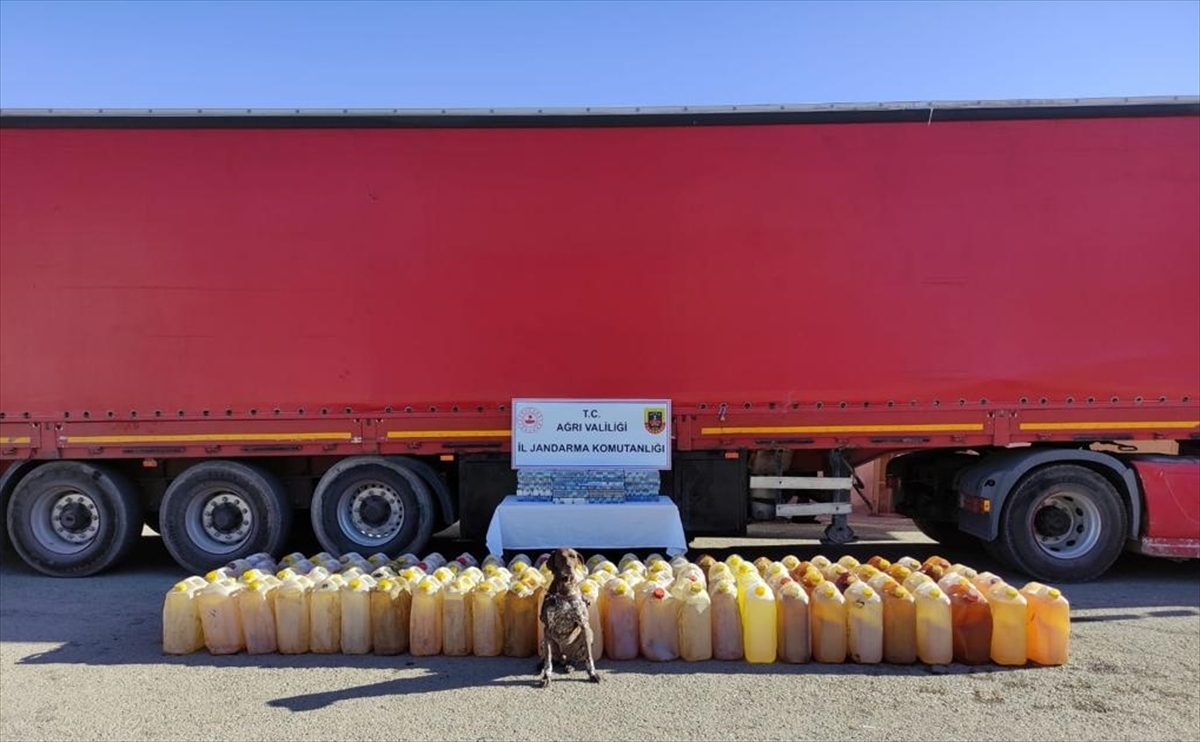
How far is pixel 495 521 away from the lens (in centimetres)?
592

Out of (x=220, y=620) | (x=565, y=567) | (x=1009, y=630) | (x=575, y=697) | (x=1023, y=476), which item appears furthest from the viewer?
(x=1023, y=476)

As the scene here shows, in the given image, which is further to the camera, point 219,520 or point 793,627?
point 219,520

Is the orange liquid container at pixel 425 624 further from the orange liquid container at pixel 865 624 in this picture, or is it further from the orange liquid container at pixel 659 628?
the orange liquid container at pixel 865 624

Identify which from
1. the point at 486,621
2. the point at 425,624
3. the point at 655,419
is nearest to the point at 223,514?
the point at 425,624

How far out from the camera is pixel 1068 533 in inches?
243

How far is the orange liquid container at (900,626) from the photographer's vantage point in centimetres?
418

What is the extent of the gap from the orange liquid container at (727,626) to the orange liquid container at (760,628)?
5cm

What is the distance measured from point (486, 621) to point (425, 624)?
360 millimetres

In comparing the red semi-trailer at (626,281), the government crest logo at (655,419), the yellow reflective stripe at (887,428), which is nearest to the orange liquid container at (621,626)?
the government crest logo at (655,419)

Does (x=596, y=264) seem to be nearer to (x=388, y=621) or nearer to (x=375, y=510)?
(x=375, y=510)

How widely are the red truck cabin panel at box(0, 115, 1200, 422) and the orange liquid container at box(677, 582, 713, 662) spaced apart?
84.5 inches

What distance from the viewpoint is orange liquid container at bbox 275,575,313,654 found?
436 cm

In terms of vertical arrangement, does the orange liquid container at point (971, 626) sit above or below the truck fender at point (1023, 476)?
below

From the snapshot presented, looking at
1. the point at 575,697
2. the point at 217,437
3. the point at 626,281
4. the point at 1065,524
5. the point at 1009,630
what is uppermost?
the point at 626,281
